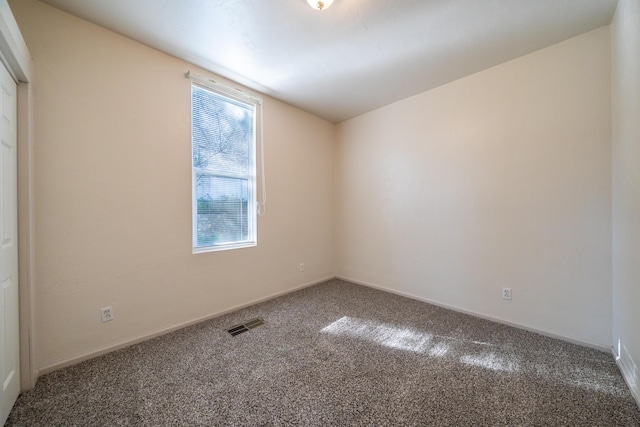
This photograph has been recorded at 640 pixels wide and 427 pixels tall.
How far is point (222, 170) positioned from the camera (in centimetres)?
277

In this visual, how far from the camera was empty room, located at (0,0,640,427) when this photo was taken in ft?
4.97

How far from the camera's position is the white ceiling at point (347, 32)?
178cm

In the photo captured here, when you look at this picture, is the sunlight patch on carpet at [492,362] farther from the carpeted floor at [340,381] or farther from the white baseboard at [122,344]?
the white baseboard at [122,344]

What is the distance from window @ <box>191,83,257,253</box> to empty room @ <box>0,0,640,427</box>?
23 mm

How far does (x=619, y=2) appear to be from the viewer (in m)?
1.72

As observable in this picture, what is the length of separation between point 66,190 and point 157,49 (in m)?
1.46

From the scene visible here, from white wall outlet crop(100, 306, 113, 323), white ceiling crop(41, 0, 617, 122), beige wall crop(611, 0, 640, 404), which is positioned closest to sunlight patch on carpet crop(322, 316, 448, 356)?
beige wall crop(611, 0, 640, 404)

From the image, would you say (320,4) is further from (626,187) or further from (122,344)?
(122,344)

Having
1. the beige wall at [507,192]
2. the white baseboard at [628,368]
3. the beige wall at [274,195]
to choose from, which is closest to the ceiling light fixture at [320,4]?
the beige wall at [274,195]

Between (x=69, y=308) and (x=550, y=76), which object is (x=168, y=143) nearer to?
(x=69, y=308)

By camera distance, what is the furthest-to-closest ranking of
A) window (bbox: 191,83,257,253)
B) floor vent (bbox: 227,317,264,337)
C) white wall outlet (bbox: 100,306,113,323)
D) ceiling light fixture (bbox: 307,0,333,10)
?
window (bbox: 191,83,257,253), floor vent (bbox: 227,317,264,337), white wall outlet (bbox: 100,306,113,323), ceiling light fixture (bbox: 307,0,333,10)

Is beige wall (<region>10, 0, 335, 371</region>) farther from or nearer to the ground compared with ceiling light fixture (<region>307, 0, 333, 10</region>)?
nearer to the ground

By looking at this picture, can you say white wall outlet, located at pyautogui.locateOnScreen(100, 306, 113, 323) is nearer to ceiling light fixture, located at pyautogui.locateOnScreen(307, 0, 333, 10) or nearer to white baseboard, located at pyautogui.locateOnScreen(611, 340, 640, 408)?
ceiling light fixture, located at pyautogui.locateOnScreen(307, 0, 333, 10)

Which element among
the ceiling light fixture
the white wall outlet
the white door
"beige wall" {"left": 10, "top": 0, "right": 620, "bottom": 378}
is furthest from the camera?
the white wall outlet
